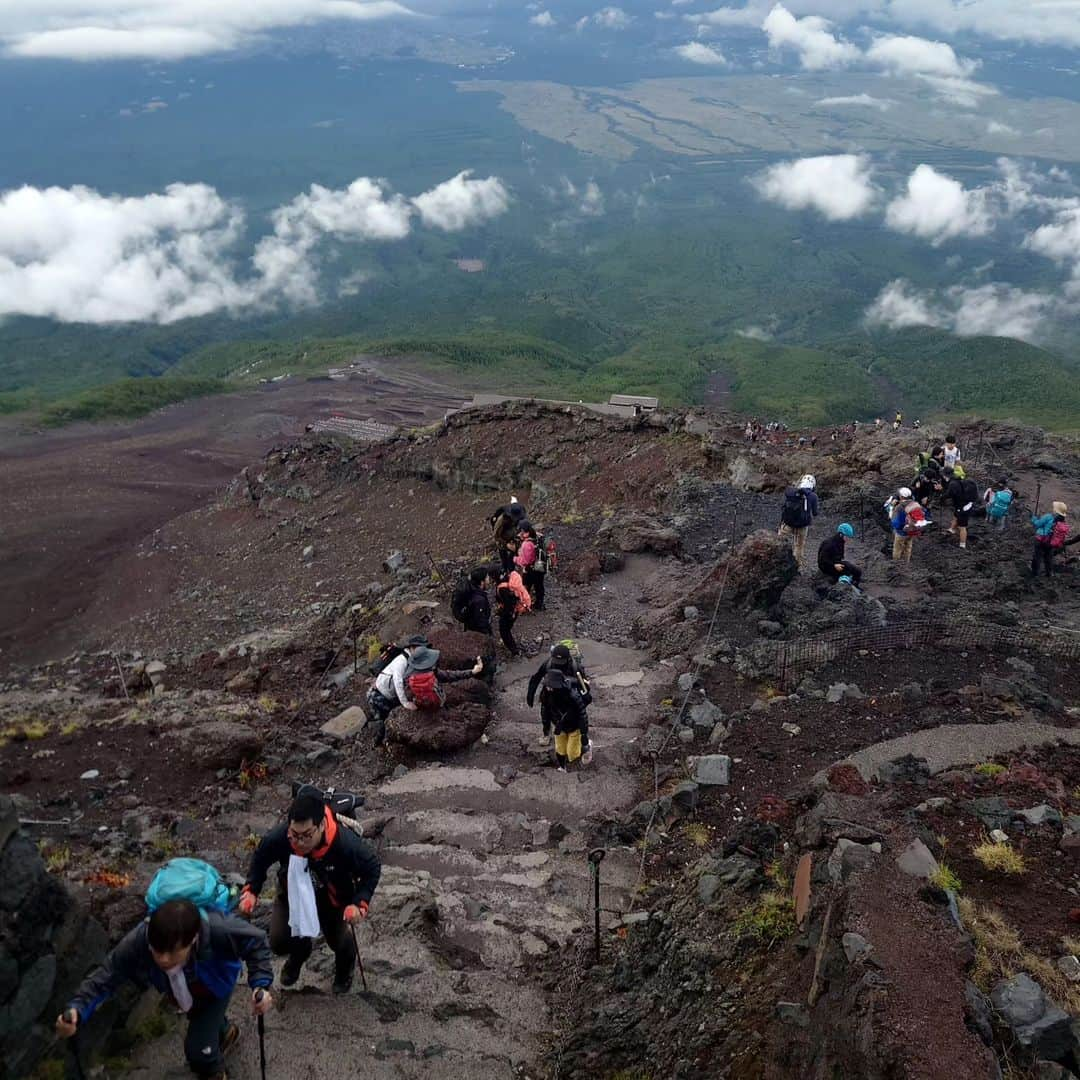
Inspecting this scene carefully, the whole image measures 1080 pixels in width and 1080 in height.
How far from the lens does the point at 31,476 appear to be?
173ft

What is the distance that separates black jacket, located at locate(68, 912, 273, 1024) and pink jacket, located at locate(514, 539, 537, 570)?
34.3 feet

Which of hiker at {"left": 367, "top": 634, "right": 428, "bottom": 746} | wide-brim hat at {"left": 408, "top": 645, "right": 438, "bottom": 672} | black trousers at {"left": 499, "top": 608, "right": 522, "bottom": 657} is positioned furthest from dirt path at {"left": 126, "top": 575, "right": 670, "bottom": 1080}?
wide-brim hat at {"left": 408, "top": 645, "right": 438, "bottom": 672}

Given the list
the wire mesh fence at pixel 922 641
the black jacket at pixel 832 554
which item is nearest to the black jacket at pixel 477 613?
the wire mesh fence at pixel 922 641

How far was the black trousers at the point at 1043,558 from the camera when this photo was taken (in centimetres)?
1831

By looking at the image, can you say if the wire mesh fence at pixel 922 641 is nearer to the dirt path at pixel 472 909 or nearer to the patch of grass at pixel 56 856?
the dirt path at pixel 472 909

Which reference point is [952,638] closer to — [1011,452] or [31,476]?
[1011,452]

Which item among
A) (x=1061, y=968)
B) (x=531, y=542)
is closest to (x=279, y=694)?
(x=531, y=542)

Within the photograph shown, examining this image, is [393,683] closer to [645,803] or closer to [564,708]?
[564,708]

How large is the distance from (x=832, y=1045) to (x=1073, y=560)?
697 inches

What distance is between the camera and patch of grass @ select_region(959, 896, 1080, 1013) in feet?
19.2

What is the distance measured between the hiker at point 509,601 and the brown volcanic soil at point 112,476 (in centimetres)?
2041

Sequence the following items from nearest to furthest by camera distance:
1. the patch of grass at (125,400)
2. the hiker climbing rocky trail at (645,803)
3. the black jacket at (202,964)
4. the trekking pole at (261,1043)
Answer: the black jacket at (202,964) → the trekking pole at (261,1043) → the hiker climbing rocky trail at (645,803) → the patch of grass at (125,400)

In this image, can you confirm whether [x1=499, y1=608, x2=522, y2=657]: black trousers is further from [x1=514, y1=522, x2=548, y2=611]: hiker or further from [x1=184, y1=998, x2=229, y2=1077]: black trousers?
[x1=184, y1=998, x2=229, y2=1077]: black trousers

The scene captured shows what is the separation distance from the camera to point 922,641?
14750mm
